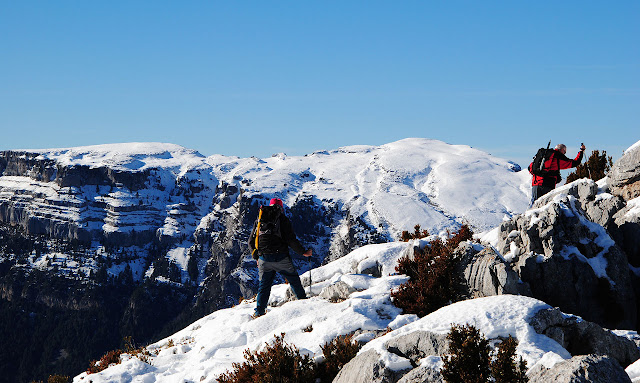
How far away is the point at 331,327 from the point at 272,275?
3701 millimetres

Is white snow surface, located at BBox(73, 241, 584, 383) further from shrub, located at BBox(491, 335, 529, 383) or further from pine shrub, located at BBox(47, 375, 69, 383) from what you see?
pine shrub, located at BBox(47, 375, 69, 383)

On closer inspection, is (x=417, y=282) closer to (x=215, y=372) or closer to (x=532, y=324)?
(x=532, y=324)

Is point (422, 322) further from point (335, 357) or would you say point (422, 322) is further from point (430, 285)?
point (430, 285)

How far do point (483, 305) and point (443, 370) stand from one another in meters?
2.86

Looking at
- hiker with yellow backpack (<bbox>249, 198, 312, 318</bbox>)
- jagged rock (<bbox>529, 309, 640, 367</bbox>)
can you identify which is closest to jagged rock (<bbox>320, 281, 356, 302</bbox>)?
hiker with yellow backpack (<bbox>249, 198, 312, 318</bbox>)

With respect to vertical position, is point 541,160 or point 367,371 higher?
point 541,160

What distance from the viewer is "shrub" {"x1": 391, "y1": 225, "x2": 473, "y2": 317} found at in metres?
12.9

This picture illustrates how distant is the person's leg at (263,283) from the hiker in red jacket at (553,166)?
1068 centimetres

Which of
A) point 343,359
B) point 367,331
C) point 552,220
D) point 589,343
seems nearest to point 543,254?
point 552,220

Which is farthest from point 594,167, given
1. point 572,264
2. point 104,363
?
point 104,363

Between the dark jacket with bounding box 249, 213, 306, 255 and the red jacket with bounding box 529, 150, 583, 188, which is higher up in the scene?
the red jacket with bounding box 529, 150, 583, 188

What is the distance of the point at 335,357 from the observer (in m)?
10.5

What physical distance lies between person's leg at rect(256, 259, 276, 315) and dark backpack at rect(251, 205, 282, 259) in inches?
16.8

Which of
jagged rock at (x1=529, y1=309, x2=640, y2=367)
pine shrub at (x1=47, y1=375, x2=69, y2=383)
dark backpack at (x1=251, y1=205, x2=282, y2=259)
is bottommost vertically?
pine shrub at (x1=47, y1=375, x2=69, y2=383)
